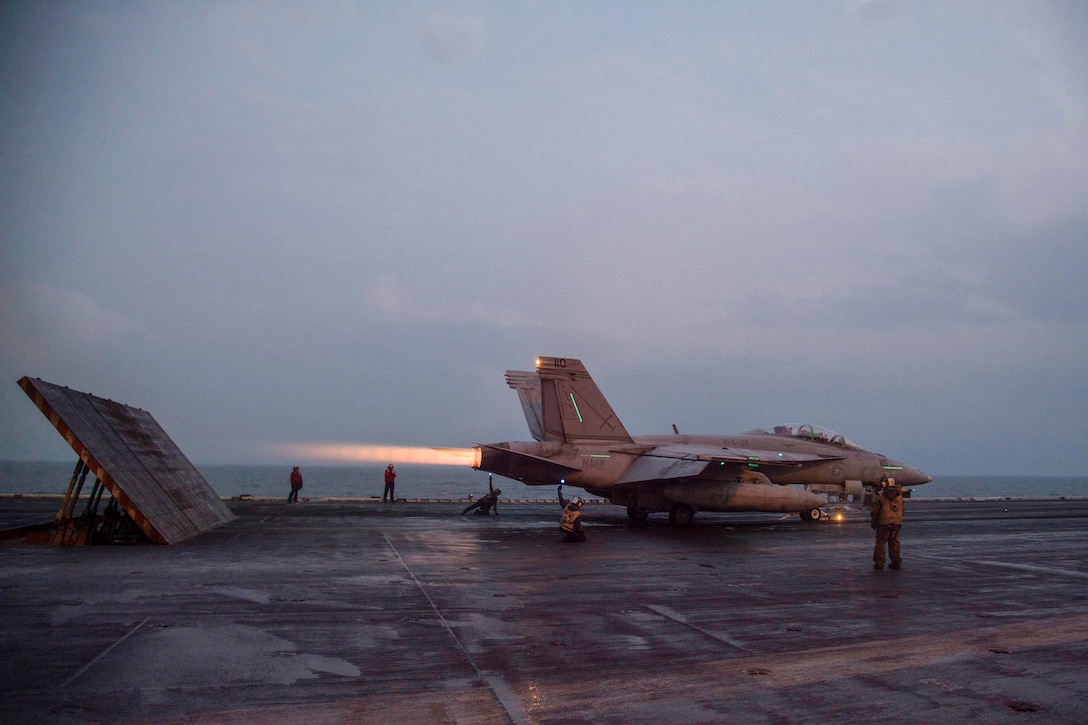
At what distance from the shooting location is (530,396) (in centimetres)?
3188

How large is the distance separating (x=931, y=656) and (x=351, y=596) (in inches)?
279

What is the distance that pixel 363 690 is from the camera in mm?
6016

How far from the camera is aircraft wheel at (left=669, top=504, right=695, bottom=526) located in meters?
22.7

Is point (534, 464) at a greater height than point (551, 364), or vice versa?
point (551, 364)

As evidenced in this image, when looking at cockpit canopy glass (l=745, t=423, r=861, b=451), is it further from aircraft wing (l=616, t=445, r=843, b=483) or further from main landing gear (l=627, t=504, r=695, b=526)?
main landing gear (l=627, t=504, r=695, b=526)

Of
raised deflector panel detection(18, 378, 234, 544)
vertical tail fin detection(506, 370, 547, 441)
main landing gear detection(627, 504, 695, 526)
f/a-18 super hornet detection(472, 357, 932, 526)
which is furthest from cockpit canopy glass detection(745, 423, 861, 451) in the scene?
raised deflector panel detection(18, 378, 234, 544)

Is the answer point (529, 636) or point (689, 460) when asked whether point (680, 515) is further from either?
→ point (529, 636)

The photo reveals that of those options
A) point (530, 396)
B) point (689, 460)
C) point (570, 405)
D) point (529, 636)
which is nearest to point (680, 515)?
point (689, 460)

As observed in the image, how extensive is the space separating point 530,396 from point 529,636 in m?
23.9

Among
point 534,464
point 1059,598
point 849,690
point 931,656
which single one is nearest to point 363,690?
point 849,690

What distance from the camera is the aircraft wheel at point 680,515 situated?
22719 millimetres

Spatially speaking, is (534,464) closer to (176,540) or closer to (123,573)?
(176,540)

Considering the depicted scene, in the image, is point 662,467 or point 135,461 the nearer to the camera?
point 135,461

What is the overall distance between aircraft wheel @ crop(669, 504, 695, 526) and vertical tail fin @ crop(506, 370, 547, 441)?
9566 mm
